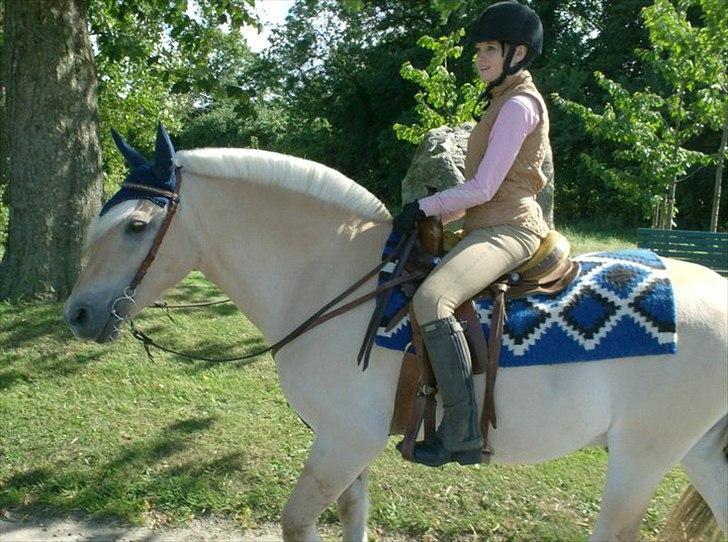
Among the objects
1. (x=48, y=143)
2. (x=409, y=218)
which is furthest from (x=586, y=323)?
(x=48, y=143)

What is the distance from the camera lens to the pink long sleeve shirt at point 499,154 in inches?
111

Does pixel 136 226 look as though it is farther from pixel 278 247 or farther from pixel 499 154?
pixel 499 154

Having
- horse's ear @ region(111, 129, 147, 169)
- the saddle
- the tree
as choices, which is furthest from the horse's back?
the tree

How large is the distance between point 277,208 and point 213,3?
7.42m

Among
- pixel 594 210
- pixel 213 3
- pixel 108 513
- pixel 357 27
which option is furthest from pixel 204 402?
pixel 357 27

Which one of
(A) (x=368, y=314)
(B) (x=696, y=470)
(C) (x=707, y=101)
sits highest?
(C) (x=707, y=101)

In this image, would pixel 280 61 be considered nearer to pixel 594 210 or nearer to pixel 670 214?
pixel 594 210

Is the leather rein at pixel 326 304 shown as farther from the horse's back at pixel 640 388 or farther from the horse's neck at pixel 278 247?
the horse's back at pixel 640 388

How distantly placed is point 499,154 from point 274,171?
0.98 m

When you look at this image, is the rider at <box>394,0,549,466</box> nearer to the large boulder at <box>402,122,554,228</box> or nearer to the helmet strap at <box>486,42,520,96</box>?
the helmet strap at <box>486,42,520,96</box>

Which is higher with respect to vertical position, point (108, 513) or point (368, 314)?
point (368, 314)

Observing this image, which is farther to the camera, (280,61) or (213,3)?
(280,61)

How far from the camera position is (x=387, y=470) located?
15.4 feet

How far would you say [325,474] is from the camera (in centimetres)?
284
